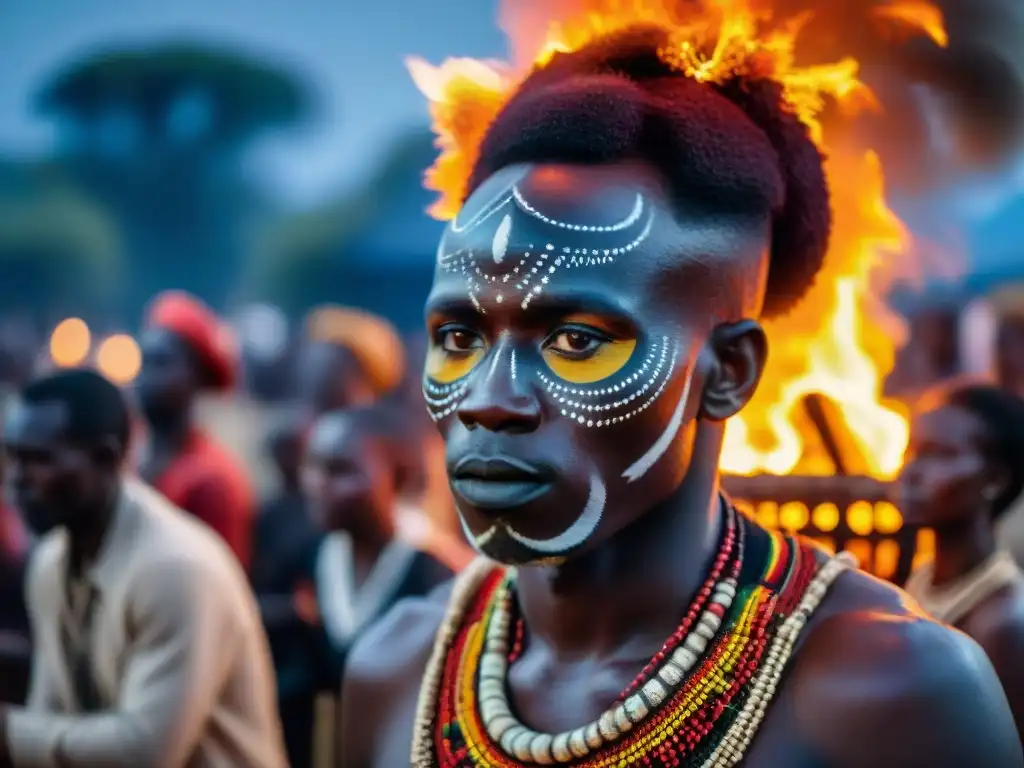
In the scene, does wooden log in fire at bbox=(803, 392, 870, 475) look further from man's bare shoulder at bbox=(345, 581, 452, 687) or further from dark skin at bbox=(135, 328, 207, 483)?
dark skin at bbox=(135, 328, 207, 483)

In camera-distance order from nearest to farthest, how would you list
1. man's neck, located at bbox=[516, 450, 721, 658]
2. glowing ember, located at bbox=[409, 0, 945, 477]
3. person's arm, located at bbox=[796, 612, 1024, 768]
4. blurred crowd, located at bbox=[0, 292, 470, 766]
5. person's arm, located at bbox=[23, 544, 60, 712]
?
1. person's arm, located at bbox=[796, 612, 1024, 768]
2. man's neck, located at bbox=[516, 450, 721, 658]
3. glowing ember, located at bbox=[409, 0, 945, 477]
4. person's arm, located at bbox=[23, 544, 60, 712]
5. blurred crowd, located at bbox=[0, 292, 470, 766]

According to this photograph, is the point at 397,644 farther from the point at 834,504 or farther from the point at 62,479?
the point at 62,479

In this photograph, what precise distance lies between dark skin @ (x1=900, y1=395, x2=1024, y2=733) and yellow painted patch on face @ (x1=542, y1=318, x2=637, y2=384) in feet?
3.54

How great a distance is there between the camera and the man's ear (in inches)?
75.8

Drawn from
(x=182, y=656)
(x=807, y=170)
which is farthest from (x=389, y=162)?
(x=807, y=170)

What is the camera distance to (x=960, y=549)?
2895 millimetres

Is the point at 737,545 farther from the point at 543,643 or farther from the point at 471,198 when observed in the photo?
the point at 471,198

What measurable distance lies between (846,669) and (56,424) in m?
2.45

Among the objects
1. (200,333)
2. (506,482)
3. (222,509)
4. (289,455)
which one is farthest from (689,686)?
(289,455)

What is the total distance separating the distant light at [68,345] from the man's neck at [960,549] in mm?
4830

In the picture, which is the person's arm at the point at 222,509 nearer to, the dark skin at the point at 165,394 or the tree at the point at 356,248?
the dark skin at the point at 165,394

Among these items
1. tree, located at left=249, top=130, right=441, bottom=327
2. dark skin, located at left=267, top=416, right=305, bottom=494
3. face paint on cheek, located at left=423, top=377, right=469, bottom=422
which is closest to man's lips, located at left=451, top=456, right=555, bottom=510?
face paint on cheek, located at left=423, top=377, right=469, bottom=422

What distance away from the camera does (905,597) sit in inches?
77.0

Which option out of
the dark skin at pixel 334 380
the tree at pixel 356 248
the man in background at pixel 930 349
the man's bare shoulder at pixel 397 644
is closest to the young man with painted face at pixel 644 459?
the man's bare shoulder at pixel 397 644
